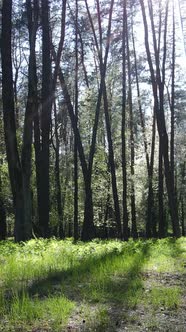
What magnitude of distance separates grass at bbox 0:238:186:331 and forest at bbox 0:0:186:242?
518 centimetres

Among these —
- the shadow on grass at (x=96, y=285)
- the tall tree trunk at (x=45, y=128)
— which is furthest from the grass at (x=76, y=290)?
the tall tree trunk at (x=45, y=128)

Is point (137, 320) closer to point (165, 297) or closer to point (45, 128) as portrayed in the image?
point (165, 297)

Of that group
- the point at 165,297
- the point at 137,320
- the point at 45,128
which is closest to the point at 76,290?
the point at 165,297

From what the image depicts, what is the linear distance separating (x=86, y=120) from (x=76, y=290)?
954 inches

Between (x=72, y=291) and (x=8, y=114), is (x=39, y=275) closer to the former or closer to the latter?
(x=72, y=291)

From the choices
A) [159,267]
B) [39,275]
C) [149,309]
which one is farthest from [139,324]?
[159,267]

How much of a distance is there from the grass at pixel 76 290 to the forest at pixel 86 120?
5184 mm

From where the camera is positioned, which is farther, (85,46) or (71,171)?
(71,171)

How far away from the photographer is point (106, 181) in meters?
30.1

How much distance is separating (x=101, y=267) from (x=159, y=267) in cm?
108

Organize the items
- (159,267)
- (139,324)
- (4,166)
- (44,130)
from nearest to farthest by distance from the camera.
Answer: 1. (139,324)
2. (159,267)
3. (44,130)
4. (4,166)

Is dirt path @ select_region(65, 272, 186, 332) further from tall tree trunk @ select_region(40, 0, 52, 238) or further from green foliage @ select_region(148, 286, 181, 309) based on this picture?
tall tree trunk @ select_region(40, 0, 52, 238)

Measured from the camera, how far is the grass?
3639 millimetres

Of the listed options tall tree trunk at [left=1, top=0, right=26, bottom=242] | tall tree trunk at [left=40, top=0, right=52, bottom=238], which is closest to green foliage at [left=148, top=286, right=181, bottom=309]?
tall tree trunk at [left=1, top=0, right=26, bottom=242]
